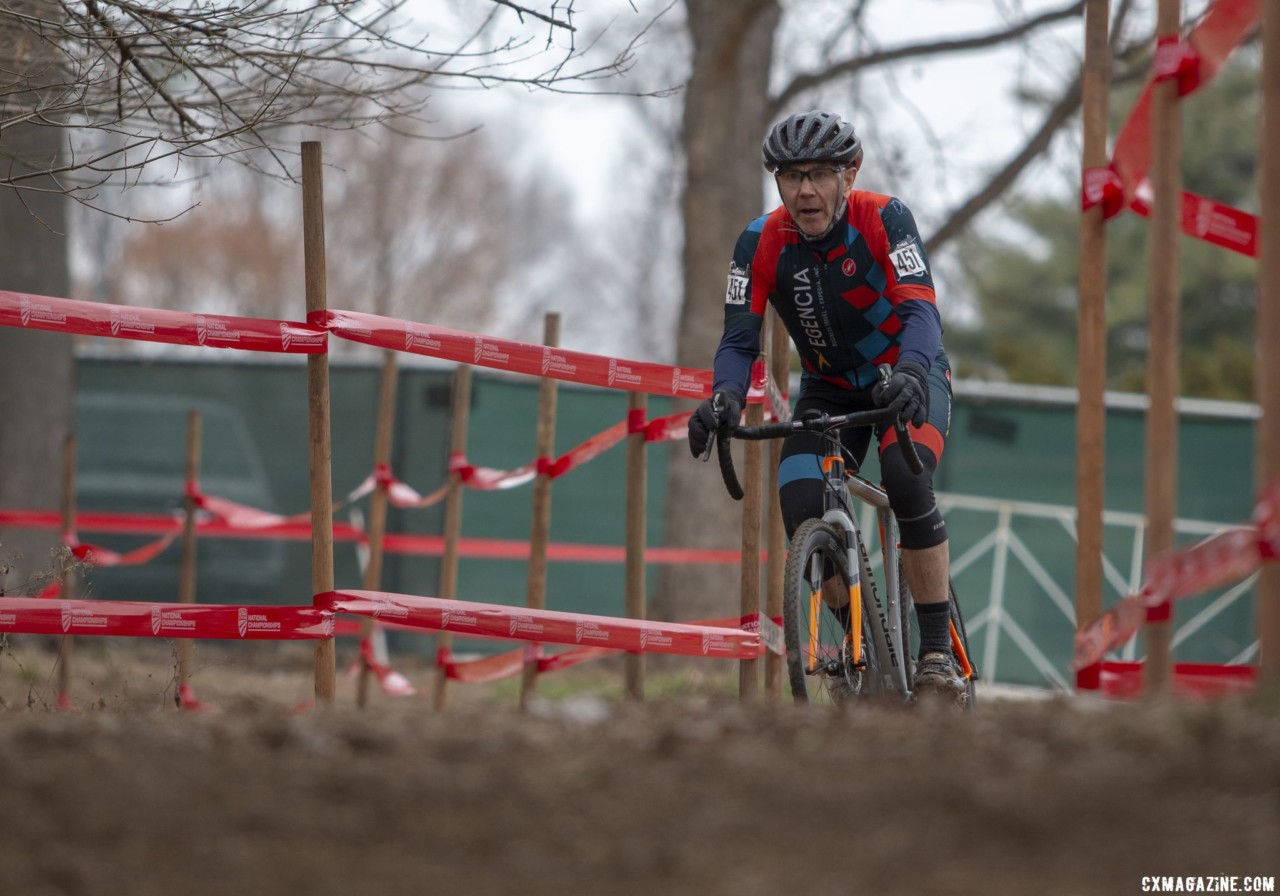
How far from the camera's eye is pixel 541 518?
786 cm

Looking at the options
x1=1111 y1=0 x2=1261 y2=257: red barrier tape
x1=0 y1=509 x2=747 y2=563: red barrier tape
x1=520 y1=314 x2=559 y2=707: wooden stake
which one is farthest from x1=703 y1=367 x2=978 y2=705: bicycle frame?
x1=0 y1=509 x2=747 y2=563: red barrier tape

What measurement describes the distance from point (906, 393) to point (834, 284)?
82 centimetres

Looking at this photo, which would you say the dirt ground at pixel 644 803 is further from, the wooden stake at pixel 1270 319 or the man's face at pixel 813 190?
the man's face at pixel 813 190

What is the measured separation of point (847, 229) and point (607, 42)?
10907 millimetres

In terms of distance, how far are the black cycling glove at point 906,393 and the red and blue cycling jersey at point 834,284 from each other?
1.28ft

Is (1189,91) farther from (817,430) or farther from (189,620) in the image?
(189,620)

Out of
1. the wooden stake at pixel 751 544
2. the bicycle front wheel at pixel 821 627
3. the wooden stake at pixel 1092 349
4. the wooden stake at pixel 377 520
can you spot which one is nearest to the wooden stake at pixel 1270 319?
the wooden stake at pixel 1092 349

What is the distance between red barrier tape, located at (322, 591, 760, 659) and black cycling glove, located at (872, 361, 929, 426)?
1.32 metres

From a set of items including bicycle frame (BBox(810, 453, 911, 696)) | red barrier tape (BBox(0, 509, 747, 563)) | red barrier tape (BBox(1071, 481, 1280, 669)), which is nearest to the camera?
red barrier tape (BBox(1071, 481, 1280, 669))

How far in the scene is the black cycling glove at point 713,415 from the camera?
17.6 ft

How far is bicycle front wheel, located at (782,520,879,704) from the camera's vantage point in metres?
5.08

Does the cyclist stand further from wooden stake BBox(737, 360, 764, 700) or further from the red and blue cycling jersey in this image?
wooden stake BBox(737, 360, 764, 700)

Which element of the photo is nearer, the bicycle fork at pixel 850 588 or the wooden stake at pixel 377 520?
the bicycle fork at pixel 850 588

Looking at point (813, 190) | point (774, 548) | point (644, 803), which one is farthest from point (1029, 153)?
point (644, 803)
